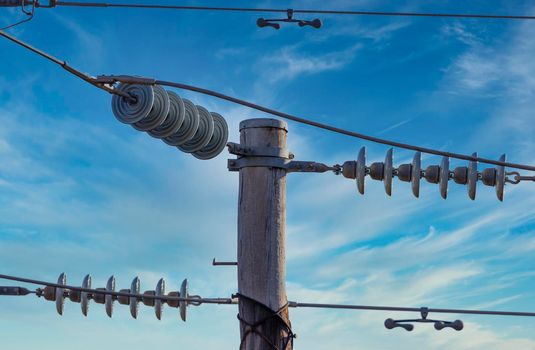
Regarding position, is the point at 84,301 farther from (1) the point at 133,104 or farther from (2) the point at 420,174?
(2) the point at 420,174

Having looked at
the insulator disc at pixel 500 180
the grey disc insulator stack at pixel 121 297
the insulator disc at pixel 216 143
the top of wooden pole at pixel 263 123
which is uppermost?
the top of wooden pole at pixel 263 123

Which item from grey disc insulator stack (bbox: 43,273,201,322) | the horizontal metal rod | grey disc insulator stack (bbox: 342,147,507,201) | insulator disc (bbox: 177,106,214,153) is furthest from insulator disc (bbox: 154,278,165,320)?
grey disc insulator stack (bbox: 342,147,507,201)

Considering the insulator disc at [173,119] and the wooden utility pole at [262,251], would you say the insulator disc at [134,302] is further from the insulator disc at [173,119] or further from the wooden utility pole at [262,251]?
the insulator disc at [173,119]

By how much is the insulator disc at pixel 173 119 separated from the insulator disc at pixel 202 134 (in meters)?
0.49

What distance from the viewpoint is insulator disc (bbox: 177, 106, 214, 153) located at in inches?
373

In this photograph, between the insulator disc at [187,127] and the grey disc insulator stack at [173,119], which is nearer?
the grey disc insulator stack at [173,119]

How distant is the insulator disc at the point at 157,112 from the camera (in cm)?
868

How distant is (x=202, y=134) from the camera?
948 cm

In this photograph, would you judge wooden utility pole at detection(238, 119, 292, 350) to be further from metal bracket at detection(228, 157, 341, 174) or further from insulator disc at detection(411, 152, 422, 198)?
insulator disc at detection(411, 152, 422, 198)

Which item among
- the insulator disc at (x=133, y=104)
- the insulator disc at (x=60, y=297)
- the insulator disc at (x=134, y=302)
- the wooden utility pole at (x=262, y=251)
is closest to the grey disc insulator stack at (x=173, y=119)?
the insulator disc at (x=133, y=104)

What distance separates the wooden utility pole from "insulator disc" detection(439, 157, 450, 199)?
1693 millimetres

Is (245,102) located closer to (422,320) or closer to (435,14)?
(422,320)

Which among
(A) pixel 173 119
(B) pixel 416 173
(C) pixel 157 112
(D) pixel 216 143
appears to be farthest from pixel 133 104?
(B) pixel 416 173

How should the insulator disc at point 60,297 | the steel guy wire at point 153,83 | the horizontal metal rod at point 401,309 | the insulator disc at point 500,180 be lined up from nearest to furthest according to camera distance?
the steel guy wire at point 153,83 → the insulator disc at point 500,180 → the horizontal metal rod at point 401,309 → the insulator disc at point 60,297
